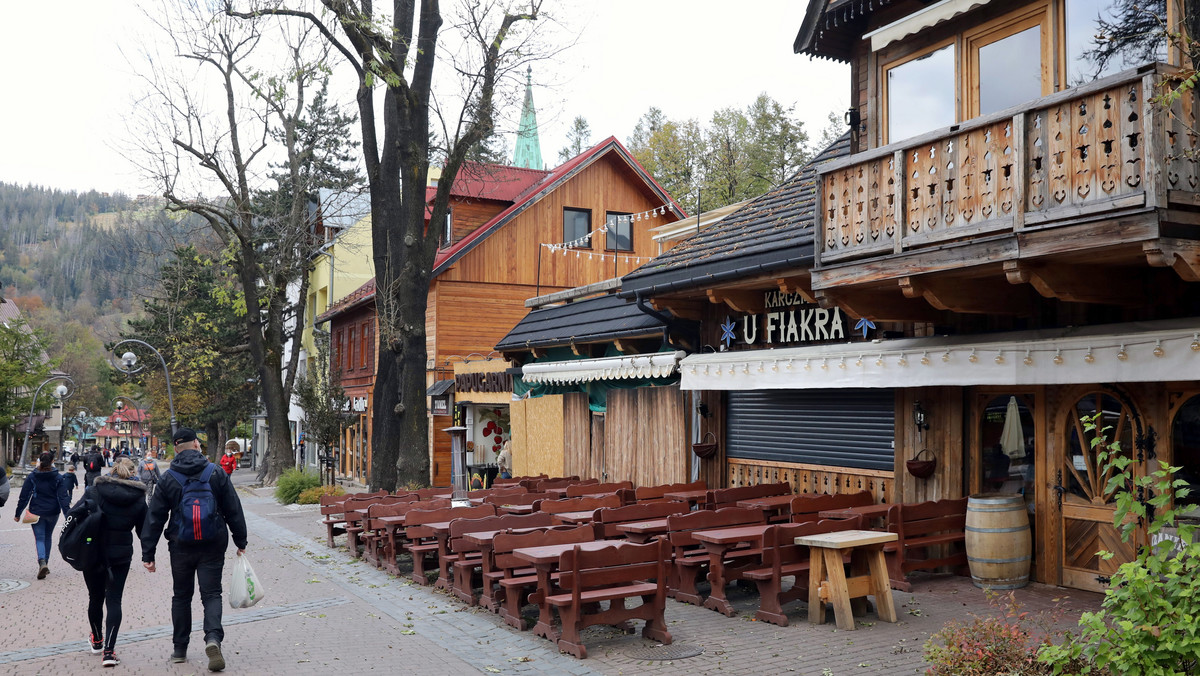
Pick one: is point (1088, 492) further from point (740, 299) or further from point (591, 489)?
point (591, 489)

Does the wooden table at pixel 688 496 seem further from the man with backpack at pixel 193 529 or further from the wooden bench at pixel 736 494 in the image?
the man with backpack at pixel 193 529

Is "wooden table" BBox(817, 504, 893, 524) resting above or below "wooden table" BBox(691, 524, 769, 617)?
above

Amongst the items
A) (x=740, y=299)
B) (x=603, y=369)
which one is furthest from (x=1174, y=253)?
(x=603, y=369)

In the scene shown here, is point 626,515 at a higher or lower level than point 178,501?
lower

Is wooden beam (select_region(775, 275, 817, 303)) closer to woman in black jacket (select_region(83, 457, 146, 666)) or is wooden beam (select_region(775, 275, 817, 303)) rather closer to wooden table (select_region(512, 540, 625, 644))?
→ wooden table (select_region(512, 540, 625, 644))

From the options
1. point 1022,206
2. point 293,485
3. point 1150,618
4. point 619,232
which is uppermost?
point 619,232

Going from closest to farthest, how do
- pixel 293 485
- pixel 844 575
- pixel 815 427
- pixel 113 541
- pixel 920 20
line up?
pixel 113 541
pixel 844 575
pixel 920 20
pixel 815 427
pixel 293 485

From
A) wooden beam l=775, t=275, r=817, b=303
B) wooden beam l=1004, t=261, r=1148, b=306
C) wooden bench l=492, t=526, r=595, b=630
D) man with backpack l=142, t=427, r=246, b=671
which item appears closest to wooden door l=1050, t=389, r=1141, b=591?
wooden beam l=1004, t=261, r=1148, b=306

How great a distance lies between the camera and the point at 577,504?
11.6 meters

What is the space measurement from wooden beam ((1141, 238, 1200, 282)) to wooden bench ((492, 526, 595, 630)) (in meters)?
5.32

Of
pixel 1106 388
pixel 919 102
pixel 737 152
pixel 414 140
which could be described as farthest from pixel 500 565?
pixel 737 152

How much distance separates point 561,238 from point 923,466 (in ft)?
59.7

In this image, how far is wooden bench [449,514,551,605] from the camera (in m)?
9.95

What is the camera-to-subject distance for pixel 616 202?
28406 mm
